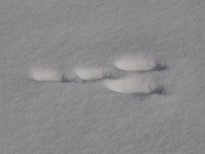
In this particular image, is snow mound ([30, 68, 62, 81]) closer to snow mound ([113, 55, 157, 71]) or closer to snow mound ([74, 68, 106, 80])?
snow mound ([74, 68, 106, 80])

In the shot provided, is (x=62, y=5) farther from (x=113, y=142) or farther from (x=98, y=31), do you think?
(x=113, y=142)

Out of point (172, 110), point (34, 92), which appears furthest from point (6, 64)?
point (172, 110)

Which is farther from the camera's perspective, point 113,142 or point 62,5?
point 62,5

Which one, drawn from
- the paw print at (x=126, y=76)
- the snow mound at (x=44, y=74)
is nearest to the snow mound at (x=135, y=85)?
the paw print at (x=126, y=76)

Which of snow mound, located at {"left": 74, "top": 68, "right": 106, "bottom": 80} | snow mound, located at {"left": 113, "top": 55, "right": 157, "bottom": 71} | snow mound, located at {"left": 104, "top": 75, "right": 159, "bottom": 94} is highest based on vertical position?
snow mound, located at {"left": 113, "top": 55, "right": 157, "bottom": 71}

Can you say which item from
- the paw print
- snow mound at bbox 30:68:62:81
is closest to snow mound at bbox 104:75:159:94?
the paw print

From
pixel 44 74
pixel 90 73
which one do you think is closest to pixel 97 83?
pixel 90 73
